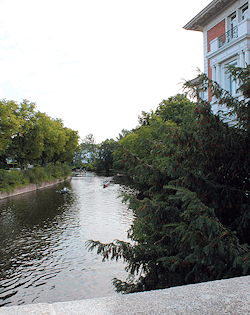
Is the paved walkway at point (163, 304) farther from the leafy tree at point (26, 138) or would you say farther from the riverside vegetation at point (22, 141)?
the leafy tree at point (26, 138)

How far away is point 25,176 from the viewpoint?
1656 inches

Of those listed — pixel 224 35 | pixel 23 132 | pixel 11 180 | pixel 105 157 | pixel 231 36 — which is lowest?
pixel 11 180

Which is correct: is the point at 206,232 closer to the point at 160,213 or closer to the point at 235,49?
the point at 160,213

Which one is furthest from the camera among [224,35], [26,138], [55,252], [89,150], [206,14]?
[89,150]

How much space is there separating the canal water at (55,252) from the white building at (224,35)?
1169 centimetres

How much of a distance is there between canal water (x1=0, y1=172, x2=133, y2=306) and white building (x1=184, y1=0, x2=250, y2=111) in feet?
38.4

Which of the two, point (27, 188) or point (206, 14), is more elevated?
point (206, 14)

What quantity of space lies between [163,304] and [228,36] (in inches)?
678

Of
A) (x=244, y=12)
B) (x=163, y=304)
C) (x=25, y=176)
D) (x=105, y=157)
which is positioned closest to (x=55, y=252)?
(x=163, y=304)

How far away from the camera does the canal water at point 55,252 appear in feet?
38.5

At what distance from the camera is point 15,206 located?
96.3 feet

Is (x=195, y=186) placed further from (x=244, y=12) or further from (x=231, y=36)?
(x=244, y=12)

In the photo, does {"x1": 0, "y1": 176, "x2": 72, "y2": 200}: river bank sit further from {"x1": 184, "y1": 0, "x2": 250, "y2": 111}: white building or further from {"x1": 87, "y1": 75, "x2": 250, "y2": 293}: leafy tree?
{"x1": 87, "y1": 75, "x2": 250, "y2": 293}: leafy tree

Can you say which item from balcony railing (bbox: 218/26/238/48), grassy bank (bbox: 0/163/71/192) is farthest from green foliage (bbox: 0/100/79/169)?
balcony railing (bbox: 218/26/238/48)
